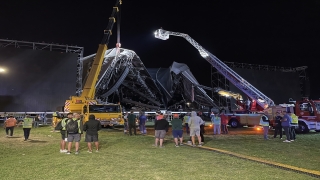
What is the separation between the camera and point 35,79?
112 ft

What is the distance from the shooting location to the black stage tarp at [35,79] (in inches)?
1296

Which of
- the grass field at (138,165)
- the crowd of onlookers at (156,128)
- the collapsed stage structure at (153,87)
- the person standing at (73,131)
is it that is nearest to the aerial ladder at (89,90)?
the crowd of onlookers at (156,128)

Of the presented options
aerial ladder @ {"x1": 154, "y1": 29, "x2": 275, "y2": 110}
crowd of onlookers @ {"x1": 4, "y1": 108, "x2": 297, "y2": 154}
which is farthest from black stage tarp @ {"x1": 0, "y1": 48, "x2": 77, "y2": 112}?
crowd of onlookers @ {"x1": 4, "y1": 108, "x2": 297, "y2": 154}

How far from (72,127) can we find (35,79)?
26.4m

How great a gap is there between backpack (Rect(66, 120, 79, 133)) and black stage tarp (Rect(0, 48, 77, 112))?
25201 mm

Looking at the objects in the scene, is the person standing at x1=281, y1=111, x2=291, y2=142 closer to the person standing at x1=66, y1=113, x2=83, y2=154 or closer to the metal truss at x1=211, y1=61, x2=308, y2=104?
the person standing at x1=66, y1=113, x2=83, y2=154

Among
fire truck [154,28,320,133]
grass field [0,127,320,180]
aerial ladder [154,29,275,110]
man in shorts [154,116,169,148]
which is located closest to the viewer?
grass field [0,127,320,180]

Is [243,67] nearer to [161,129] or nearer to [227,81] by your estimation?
[227,81]

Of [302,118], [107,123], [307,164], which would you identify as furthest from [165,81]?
[307,164]

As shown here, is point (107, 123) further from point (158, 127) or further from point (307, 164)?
point (307, 164)

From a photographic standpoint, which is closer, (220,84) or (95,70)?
(95,70)

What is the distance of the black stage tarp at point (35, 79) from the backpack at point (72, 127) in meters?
25.2

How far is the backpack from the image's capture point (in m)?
10.8

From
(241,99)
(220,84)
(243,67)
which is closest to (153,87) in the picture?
(220,84)
